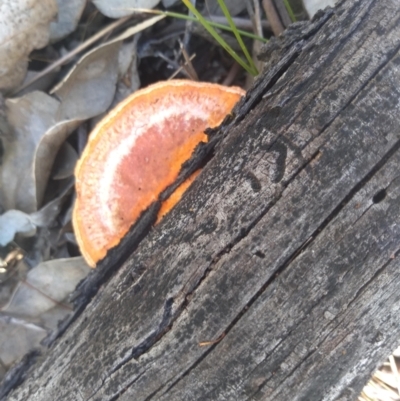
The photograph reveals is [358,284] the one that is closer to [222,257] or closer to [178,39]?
[222,257]

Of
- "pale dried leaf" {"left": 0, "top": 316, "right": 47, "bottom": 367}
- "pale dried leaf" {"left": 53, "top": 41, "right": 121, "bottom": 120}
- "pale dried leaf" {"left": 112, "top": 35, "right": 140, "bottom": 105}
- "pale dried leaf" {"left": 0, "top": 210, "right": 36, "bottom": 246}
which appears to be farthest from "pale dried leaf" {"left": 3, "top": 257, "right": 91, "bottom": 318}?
"pale dried leaf" {"left": 112, "top": 35, "right": 140, "bottom": 105}

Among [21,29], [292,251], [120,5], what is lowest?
[292,251]

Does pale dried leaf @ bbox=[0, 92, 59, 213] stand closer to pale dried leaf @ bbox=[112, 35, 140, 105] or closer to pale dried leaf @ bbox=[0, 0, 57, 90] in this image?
pale dried leaf @ bbox=[0, 0, 57, 90]

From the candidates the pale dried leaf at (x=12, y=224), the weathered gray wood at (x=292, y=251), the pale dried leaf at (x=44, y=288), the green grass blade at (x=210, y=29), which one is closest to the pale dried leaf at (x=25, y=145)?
the pale dried leaf at (x=12, y=224)

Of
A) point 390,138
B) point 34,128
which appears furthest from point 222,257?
point 34,128

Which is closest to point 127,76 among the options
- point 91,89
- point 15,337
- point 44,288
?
point 91,89

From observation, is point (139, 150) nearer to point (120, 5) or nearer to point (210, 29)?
point (210, 29)

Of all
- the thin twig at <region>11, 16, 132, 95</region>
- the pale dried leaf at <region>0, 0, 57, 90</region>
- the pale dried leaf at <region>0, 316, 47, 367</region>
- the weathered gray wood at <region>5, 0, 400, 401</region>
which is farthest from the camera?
the thin twig at <region>11, 16, 132, 95</region>
